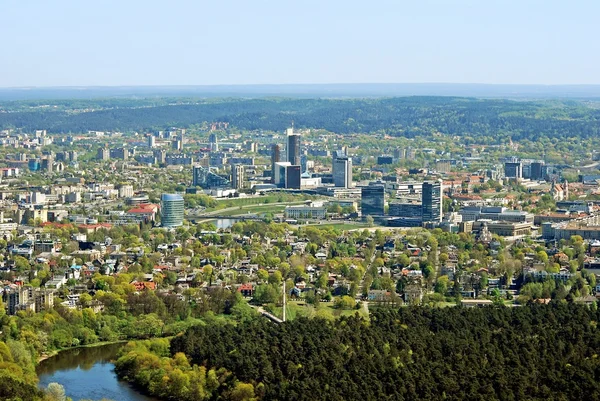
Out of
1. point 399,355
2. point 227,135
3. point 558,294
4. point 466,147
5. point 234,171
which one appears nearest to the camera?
point 399,355

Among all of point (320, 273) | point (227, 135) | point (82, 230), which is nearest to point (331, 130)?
point (227, 135)

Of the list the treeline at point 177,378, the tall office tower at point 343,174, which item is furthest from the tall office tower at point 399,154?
the treeline at point 177,378

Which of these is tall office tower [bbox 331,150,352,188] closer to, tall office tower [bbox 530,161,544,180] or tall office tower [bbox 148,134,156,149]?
tall office tower [bbox 530,161,544,180]

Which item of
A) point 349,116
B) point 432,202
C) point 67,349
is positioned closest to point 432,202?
point 432,202

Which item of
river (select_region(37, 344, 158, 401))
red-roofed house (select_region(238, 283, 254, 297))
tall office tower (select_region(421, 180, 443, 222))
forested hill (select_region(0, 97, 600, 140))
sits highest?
river (select_region(37, 344, 158, 401))

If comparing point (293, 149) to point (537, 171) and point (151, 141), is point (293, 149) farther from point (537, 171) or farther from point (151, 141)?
point (151, 141)

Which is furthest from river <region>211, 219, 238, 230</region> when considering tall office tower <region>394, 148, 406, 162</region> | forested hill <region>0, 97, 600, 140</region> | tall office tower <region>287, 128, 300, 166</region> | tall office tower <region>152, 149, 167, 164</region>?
forested hill <region>0, 97, 600, 140</region>

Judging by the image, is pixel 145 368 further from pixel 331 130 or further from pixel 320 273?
pixel 331 130
